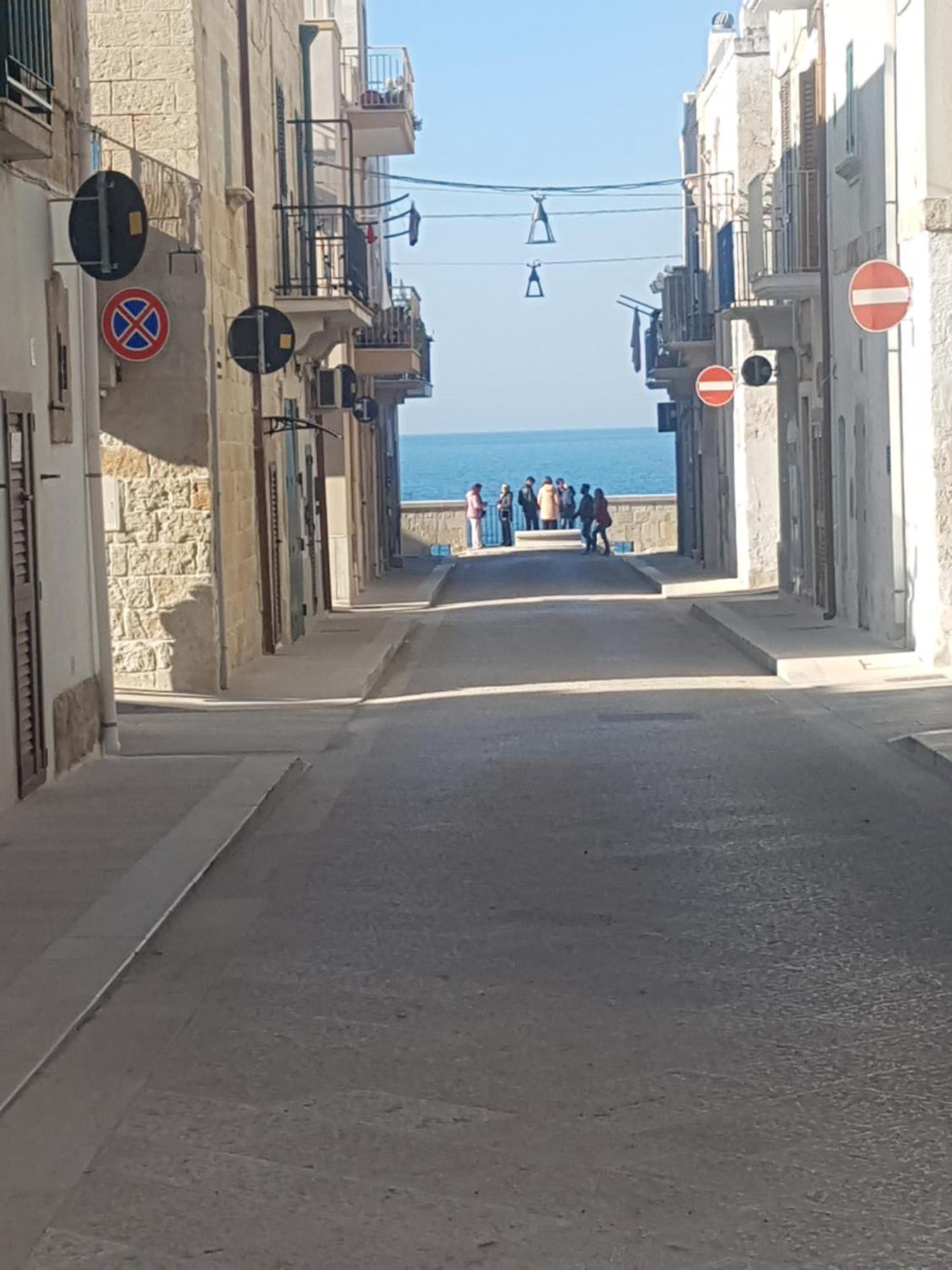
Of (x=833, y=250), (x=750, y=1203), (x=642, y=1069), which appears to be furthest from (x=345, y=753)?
(x=833, y=250)

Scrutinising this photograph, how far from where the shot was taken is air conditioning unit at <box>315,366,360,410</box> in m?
30.1

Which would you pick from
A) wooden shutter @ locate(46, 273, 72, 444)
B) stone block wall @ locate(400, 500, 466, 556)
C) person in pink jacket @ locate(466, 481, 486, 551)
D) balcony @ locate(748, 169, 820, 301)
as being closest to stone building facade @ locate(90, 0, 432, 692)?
wooden shutter @ locate(46, 273, 72, 444)

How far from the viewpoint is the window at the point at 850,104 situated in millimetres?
23047

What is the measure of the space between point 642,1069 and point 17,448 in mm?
7454

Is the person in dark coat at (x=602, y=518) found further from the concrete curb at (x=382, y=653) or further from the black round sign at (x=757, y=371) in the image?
the concrete curb at (x=382, y=653)

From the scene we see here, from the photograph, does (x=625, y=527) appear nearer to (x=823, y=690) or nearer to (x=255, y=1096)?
(x=823, y=690)

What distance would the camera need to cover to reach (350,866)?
406 inches

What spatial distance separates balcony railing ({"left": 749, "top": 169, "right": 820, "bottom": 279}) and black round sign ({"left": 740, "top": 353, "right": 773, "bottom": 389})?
2619mm

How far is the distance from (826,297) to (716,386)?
7702 millimetres

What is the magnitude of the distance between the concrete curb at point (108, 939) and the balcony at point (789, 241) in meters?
15.8

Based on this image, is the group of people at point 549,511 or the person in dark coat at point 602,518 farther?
the group of people at point 549,511

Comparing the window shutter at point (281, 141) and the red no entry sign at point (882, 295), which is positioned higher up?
the window shutter at point (281, 141)

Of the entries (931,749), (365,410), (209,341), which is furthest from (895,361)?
(365,410)

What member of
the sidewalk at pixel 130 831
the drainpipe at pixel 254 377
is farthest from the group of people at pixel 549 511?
the sidewalk at pixel 130 831
